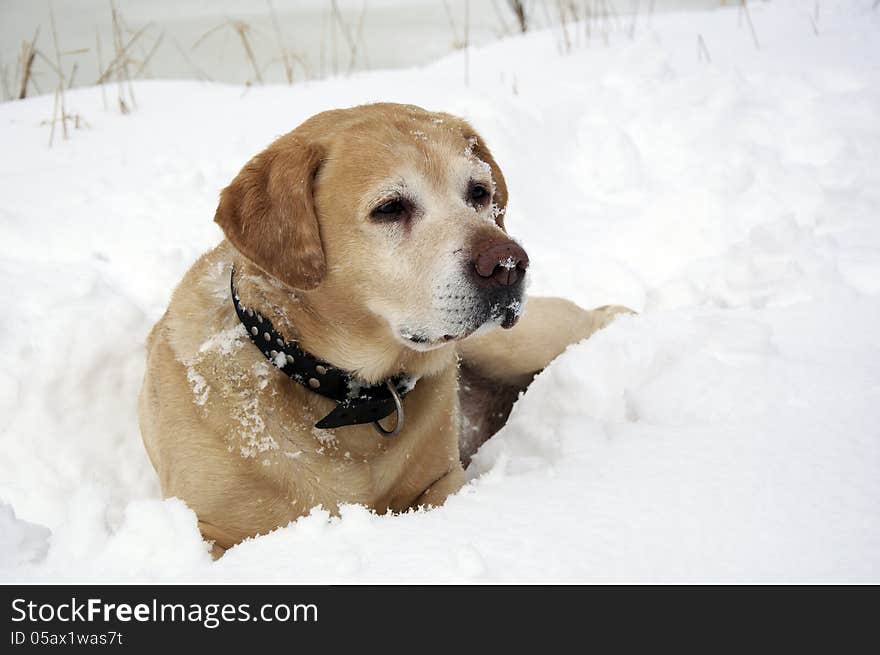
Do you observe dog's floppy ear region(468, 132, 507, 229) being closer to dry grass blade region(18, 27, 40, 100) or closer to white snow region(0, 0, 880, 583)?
white snow region(0, 0, 880, 583)

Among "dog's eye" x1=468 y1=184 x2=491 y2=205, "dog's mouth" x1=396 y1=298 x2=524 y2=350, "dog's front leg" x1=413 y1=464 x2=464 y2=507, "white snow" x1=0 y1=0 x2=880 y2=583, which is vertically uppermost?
"dog's eye" x1=468 y1=184 x2=491 y2=205

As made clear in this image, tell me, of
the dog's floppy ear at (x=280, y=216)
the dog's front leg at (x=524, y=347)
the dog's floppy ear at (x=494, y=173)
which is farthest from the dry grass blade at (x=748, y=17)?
the dog's floppy ear at (x=280, y=216)

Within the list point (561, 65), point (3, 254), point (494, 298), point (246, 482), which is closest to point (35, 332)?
point (3, 254)

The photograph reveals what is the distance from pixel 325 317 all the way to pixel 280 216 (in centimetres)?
34

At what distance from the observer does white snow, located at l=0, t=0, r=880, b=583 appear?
1798 mm

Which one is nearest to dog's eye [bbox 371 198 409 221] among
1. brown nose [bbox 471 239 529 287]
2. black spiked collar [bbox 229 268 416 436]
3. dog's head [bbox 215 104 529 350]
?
dog's head [bbox 215 104 529 350]

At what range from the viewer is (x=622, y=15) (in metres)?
7.34

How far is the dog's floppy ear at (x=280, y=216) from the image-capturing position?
2.39 m

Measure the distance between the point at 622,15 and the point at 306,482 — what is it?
624cm

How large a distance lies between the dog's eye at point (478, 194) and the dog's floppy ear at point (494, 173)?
20cm

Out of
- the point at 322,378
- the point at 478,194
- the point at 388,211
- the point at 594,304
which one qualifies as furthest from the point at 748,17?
the point at 322,378

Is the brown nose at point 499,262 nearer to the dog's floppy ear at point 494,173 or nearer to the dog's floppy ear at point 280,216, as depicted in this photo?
the dog's floppy ear at point 280,216
